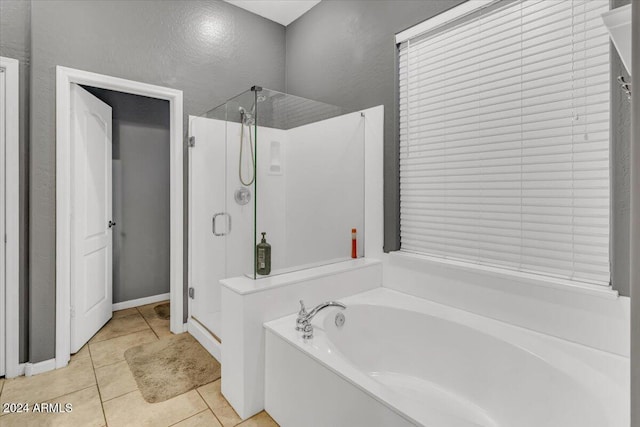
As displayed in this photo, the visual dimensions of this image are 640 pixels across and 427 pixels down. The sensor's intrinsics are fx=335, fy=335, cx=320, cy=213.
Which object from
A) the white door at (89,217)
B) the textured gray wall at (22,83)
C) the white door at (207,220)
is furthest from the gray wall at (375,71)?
the textured gray wall at (22,83)

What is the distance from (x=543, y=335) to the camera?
167cm

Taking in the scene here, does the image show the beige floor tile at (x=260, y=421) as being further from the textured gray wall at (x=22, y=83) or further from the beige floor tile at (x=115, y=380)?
the textured gray wall at (x=22, y=83)

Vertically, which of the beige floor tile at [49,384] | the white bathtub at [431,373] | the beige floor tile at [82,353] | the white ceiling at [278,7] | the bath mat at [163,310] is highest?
the white ceiling at [278,7]

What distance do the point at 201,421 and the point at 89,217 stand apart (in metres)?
1.84

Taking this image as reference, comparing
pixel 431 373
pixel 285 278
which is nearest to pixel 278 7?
pixel 285 278

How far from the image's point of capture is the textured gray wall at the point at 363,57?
233 centimetres

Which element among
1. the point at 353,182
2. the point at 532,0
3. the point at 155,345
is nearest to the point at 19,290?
the point at 155,345

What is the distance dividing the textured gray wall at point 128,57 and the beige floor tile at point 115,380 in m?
0.42

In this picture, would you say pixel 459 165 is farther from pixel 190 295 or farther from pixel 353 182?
pixel 190 295

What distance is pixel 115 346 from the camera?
8.54 feet

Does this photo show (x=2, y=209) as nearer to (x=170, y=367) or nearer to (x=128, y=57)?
(x=128, y=57)

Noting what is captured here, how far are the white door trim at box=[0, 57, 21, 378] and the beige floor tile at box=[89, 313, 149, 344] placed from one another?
1.79ft

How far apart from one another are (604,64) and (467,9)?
79cm

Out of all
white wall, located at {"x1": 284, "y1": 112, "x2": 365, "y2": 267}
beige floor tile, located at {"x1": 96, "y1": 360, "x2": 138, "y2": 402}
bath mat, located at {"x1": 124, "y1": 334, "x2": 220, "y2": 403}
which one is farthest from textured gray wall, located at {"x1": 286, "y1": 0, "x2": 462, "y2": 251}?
beige floor tile, located at {"x1": 96, "y1": 360, "x2": 138, "y2": 402}
